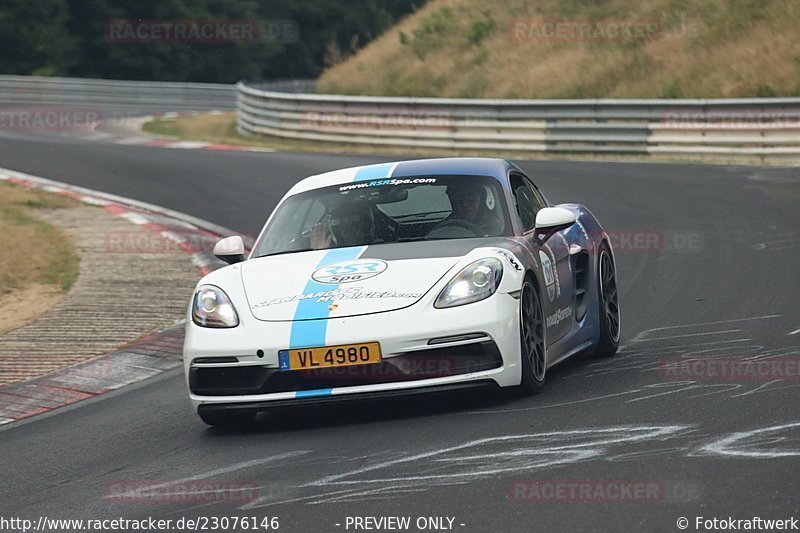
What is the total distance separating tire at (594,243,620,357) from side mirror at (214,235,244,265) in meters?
2.20

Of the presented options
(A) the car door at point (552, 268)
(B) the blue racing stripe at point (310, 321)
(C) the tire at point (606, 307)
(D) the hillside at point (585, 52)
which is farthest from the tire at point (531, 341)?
(D) the hillside at point (585, 52)

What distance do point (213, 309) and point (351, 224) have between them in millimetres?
1068

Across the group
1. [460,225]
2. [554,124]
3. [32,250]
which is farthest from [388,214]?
[554,124]

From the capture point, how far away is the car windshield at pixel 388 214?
754 cm

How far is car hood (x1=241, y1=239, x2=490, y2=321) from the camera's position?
6.58m

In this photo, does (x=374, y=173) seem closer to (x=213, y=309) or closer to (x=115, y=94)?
(x=213, y=309)

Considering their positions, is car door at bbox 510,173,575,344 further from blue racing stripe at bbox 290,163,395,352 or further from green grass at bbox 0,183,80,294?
green grass at bbox 0,183,80,294

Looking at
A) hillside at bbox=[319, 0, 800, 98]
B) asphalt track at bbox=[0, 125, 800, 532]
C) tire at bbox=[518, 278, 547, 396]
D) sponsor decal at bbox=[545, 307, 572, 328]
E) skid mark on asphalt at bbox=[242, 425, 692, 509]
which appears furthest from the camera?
hillside at bbox=[319, 0, 800, 98]

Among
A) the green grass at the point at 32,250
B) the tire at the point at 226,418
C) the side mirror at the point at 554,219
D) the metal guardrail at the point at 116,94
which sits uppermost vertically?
the side mirror at the point at 554,219

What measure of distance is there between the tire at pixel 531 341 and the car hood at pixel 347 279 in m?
0.40

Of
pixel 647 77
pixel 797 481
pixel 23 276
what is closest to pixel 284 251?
pixel 797 481

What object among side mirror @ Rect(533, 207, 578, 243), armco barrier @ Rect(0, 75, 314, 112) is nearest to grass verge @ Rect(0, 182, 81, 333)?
side mirror @ Rect(533, 207, 578, 243)

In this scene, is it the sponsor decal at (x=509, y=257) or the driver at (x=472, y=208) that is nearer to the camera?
the sponsor decal at (x=509, y=257)

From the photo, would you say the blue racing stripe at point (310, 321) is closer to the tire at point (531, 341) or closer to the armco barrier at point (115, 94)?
the tire at point (531, 341)
